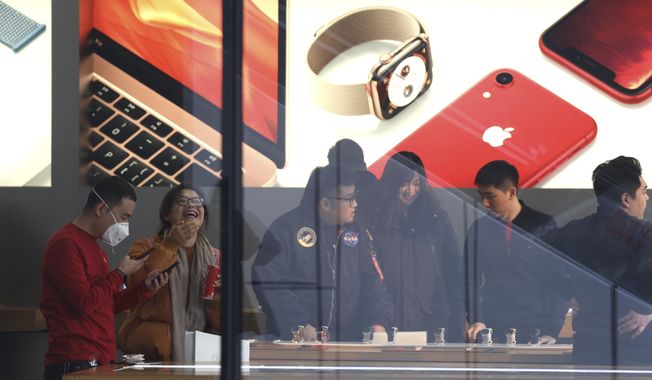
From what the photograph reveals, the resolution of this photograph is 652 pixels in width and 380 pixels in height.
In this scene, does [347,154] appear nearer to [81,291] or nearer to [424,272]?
[424,272]

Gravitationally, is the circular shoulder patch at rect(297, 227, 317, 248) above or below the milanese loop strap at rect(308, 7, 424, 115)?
below

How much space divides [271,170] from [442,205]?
18.8 inches

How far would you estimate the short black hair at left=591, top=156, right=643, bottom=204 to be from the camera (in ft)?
10.8

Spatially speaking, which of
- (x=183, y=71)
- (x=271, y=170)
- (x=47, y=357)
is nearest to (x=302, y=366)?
(x=271, y=170)

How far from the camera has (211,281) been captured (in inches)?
143

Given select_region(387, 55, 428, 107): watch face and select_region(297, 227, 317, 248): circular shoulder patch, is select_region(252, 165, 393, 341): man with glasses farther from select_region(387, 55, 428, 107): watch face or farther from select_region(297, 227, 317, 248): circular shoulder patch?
select_region(387, 55, 428, 107): watch face

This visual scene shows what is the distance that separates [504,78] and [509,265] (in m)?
0.51

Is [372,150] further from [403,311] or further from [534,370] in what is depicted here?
[534,370]

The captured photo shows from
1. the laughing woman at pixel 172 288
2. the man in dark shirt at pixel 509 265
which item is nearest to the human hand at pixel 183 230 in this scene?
the laughing woman at pixel 172 288

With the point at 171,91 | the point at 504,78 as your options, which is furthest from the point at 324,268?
the point at 171,91

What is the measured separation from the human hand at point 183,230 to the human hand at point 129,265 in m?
0.14

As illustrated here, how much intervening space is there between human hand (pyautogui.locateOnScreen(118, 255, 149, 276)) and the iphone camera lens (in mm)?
1309

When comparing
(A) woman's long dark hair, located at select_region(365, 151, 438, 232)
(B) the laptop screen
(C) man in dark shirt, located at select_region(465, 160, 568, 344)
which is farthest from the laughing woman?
(C) man in dark shirt, located at select_region(465, 160, 568, 344)

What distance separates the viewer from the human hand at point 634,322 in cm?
→ 337
